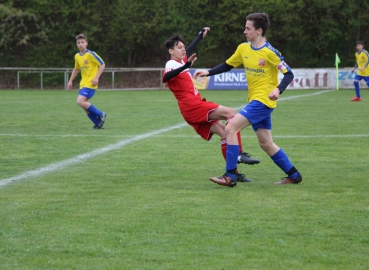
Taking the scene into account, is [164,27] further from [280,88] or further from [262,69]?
[280,88]

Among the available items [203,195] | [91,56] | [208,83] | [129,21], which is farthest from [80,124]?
[129,21]

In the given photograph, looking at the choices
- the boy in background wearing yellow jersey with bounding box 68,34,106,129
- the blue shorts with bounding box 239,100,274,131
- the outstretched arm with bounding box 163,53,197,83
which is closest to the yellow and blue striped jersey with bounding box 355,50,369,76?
the boy in background wearing yellow jersey with bounding box 68,34,106,129

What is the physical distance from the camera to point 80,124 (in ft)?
50.3

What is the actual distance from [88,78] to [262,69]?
27.7ft

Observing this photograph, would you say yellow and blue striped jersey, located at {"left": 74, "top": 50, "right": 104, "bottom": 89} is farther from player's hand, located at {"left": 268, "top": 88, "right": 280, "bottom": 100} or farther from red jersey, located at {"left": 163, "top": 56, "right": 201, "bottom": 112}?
player's hand, located at {"left": 268, "top": 88, "right": 280, "bottom": 100}

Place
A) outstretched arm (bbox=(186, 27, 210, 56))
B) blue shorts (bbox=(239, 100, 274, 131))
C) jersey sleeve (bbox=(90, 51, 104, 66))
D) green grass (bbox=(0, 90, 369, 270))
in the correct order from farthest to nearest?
jersey sleeve (bbox=(90, 51, 104, 66)) → outstretched arm (bbox=(186, 27, 210, 56)) → blue shorts (bbox=(239, 100, 274, 131)) → green grass (bbox=(0, 90, 369, 270))

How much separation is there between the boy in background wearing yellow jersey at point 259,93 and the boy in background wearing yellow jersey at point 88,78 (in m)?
7.20

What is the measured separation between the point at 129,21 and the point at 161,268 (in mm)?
38453

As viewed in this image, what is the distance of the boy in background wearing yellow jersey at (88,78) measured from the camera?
14.5 metres

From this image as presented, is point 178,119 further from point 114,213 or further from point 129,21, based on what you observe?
point 129,21

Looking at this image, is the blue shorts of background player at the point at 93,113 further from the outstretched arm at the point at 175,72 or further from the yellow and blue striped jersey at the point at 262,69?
the yellow and blue striped jersey at the point at 262,69

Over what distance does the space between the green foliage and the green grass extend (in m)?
30.3

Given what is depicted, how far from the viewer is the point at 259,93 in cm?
733

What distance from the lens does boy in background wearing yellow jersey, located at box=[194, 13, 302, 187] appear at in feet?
23.8
